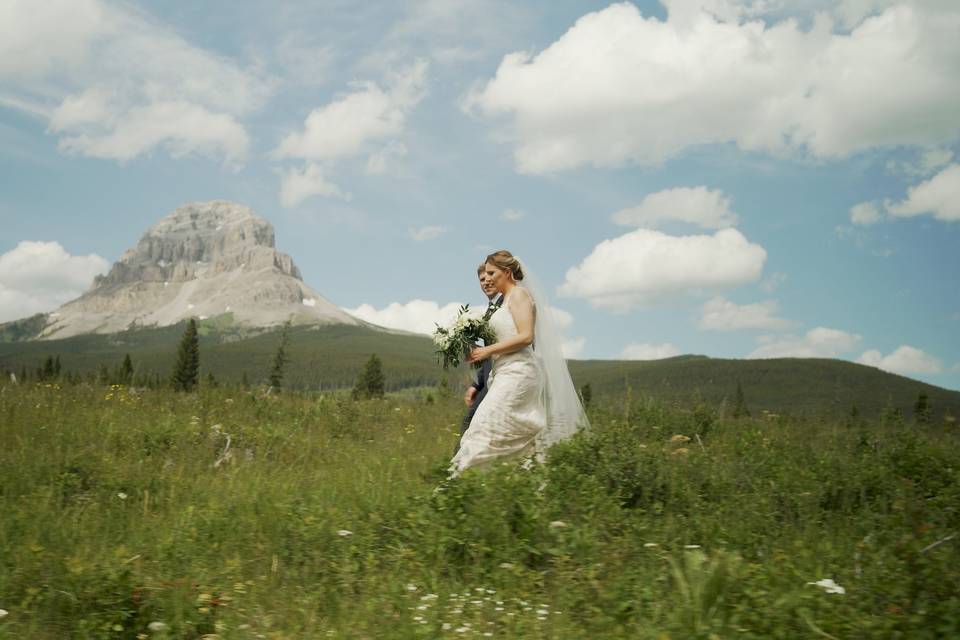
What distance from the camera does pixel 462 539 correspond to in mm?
4938

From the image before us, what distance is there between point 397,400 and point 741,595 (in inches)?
507

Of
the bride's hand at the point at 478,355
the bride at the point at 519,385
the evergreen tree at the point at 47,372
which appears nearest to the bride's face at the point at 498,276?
the bride at the point at 519,385

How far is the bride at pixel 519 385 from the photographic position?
733 cm

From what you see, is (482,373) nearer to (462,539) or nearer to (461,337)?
(461,337)

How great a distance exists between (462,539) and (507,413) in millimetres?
2582

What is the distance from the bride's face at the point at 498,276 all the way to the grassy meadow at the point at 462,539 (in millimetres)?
2119

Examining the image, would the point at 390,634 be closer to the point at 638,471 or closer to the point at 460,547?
the point at 460,547

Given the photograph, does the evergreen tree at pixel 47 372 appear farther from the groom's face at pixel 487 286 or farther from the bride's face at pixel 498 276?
the bride's face at pixel 498 276

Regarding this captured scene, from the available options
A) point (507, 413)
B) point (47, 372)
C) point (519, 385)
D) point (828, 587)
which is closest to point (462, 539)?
point (828, 587)

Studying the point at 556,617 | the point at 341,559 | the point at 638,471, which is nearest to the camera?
the point at 556,617

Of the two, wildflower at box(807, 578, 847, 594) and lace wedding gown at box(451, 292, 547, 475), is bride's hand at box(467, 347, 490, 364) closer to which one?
lace wedding gown at box(451, 292, 547, 475)

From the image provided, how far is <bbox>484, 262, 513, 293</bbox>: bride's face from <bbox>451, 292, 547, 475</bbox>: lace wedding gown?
41 cm

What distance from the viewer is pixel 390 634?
143 inches

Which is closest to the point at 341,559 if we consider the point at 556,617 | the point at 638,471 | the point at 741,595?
the point at 556,617
